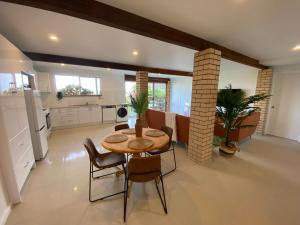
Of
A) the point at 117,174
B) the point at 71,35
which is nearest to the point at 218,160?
the point at 117,174

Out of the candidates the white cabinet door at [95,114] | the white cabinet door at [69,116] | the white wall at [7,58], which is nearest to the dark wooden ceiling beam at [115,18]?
the white wall at [7,58]

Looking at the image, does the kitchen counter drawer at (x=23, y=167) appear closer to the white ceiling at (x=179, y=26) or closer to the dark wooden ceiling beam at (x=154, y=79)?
the white ceiling at (x=179, y=26)

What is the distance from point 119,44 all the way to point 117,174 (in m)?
2.36

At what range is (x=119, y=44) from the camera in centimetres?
261

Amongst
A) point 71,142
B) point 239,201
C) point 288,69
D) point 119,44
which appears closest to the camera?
point 239,201

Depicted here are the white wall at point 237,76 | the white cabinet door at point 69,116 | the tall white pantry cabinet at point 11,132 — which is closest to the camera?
the tall white pantry cabinet at point 11,132

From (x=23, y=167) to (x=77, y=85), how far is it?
419 centimetres

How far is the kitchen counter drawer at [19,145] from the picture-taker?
5.71ft

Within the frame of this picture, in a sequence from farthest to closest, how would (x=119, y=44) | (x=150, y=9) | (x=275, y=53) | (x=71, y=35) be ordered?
(x=275, y=53) → (x=119, y=44) → (x=71, y=35) → (x=150, y=9)

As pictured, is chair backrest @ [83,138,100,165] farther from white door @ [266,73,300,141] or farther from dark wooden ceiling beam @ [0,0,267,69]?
white door @ [266,73,300,141]

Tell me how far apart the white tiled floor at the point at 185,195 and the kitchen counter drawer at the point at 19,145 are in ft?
1.68

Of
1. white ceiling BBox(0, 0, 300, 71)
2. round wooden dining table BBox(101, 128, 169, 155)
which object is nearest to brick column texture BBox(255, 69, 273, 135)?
white ceiling BBox(0, 0, 300, 71)

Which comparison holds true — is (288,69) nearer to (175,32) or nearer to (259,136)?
(259,136)

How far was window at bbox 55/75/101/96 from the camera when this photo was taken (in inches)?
206
